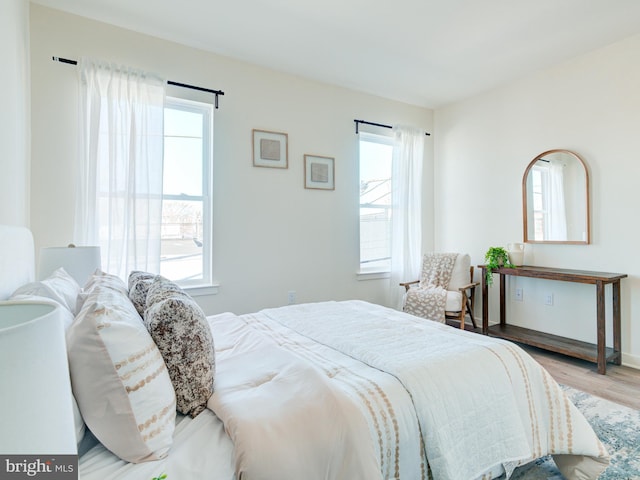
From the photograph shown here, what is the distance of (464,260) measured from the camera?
3898mm

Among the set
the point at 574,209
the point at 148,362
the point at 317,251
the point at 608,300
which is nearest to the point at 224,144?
the point at 317,251

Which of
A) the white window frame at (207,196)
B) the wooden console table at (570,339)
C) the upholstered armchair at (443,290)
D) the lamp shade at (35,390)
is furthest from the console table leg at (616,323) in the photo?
the lamp shade at (35,390)

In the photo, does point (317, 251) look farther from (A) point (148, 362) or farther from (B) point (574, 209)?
(A) point (148, 362)

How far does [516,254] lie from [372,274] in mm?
1543

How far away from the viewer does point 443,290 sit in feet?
12.2

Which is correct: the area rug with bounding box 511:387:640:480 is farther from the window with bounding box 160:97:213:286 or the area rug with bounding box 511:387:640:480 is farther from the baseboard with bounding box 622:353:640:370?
the window with bounding box 160:97:213:286

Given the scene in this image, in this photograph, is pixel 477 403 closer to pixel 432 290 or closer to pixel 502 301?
pixel 432 290

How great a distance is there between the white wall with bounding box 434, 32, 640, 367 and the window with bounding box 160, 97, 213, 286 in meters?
3.04

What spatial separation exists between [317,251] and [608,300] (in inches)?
108

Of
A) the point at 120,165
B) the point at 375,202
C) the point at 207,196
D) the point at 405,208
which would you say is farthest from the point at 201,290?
the point at 405,208

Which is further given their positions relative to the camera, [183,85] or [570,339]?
[570,339]

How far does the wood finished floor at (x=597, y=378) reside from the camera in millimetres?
2429

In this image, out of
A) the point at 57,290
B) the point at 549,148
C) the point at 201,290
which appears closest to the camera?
the point at 57,290

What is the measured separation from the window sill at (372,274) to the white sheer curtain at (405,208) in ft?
0.30
